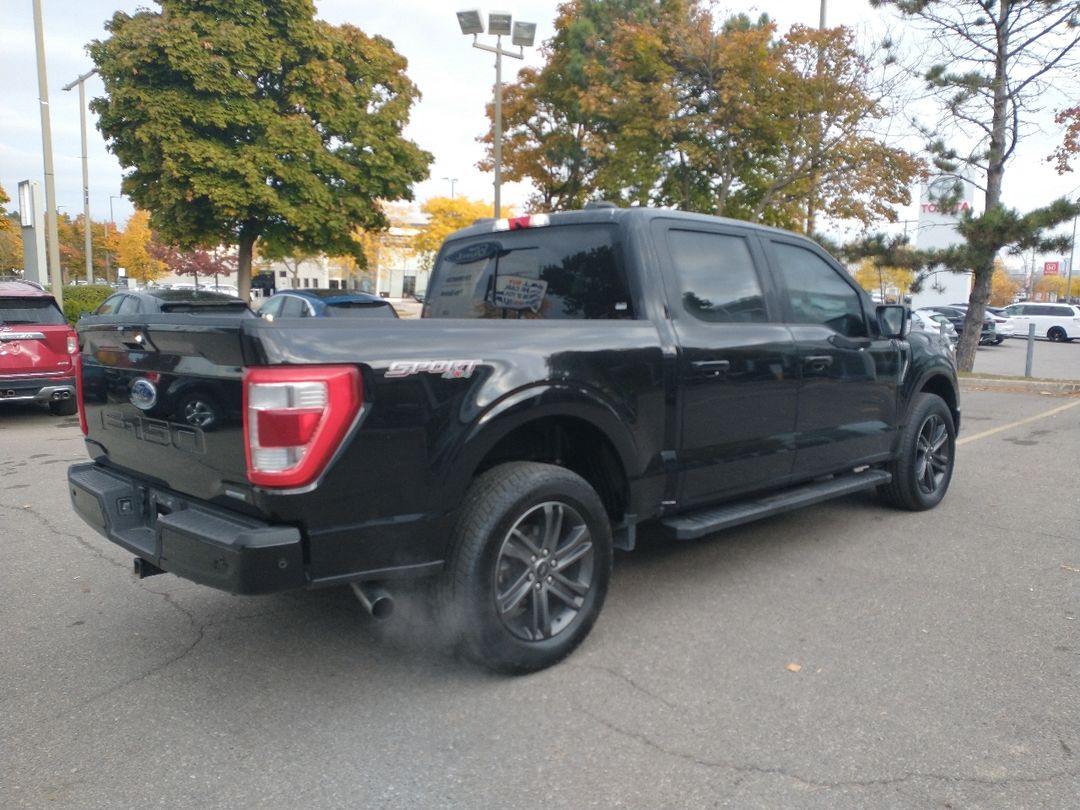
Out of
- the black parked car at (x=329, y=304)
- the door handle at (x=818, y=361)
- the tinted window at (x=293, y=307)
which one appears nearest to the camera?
the door handle at (x=818, y=361)

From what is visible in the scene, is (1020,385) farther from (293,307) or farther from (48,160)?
(48,160)

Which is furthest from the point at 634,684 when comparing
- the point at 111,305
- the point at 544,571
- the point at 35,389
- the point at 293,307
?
the point at 111,305

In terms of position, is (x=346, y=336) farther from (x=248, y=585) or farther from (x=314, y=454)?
(x=248, y=585)

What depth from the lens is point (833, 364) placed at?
15.8ft

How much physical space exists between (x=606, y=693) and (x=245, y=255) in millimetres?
21815

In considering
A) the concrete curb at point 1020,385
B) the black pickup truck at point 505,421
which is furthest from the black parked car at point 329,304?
the concrete curb at point 1020,385

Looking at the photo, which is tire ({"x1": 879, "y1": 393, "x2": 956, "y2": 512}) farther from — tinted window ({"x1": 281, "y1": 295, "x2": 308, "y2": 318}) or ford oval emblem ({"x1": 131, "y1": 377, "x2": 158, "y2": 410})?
tinted window ({"x1": 281, "y1": 295, "x2": 308, "y2": 318})

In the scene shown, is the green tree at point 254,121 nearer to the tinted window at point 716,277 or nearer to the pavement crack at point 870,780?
the tinted window at point 716,277

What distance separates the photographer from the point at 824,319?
4.91m

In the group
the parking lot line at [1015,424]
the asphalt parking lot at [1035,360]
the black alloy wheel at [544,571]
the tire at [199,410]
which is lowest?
the parking lot line at [1015,424]

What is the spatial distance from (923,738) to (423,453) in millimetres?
1988

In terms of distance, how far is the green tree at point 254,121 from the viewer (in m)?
19.3

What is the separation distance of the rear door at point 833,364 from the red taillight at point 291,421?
2.76 m

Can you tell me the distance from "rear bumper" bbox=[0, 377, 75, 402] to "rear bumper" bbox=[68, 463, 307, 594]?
7.06 metres
